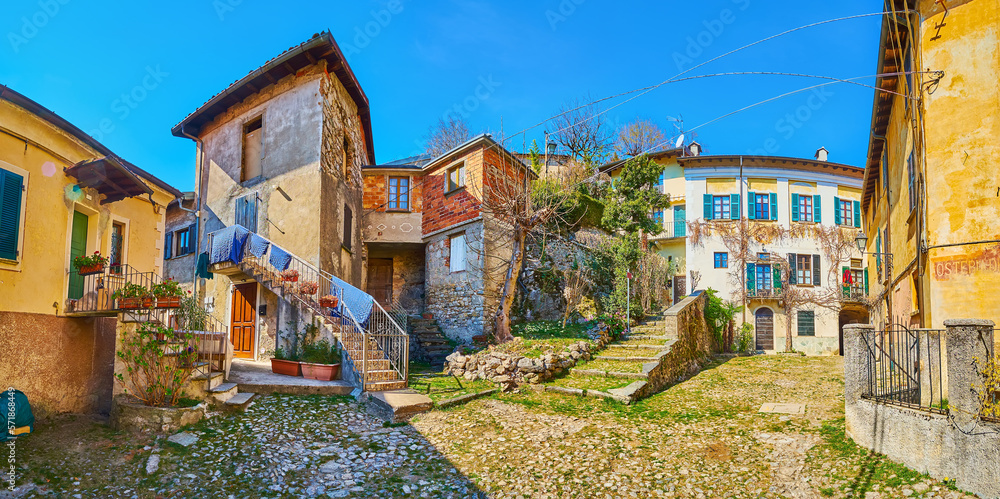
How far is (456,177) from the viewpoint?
1766 cm

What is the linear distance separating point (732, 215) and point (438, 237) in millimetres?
16814

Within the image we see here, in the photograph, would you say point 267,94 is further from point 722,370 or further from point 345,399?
point 722,370

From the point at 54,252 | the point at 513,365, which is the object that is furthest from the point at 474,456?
the point at 54,252

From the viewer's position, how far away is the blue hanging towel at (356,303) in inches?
467

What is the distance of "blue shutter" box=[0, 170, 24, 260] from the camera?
7.22 meters

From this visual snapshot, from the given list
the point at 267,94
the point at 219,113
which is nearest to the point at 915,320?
the point at 267,94

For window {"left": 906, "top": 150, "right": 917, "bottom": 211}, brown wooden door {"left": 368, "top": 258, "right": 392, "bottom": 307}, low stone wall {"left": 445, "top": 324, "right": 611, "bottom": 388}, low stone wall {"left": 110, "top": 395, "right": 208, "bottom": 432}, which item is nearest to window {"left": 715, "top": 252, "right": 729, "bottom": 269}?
low stone wall {"left": 445, "top": 324, "right": 611, "bottom": 388}

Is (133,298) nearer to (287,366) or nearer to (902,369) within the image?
(287,366)

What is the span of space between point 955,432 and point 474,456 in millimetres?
5225

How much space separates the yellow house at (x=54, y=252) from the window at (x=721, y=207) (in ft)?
82.8

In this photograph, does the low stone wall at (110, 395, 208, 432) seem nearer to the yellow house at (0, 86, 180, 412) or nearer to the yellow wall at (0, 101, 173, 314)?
the yellow house at (0, 86, 180, 412)

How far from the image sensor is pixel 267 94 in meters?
15.7

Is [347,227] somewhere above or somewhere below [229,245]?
above

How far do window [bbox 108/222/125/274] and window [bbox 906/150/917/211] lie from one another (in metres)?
13.4
